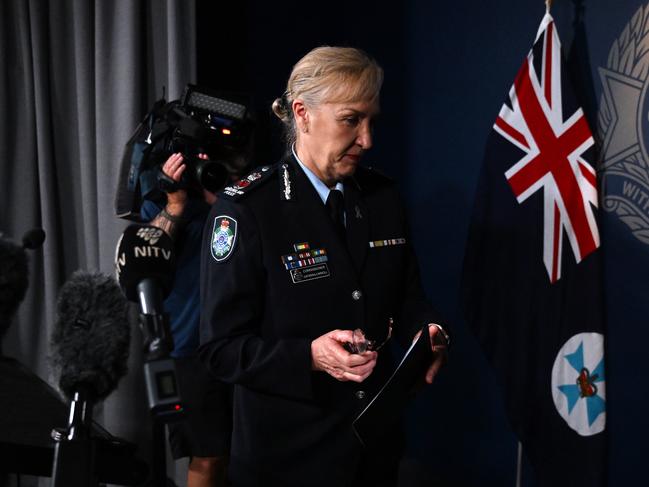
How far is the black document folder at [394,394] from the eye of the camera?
1111 millimetres

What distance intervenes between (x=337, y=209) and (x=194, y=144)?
58 centimetres

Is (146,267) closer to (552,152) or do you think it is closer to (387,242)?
(387,242)

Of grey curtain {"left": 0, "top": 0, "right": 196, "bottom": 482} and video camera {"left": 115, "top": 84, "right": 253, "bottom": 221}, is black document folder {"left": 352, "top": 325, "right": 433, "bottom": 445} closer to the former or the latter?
video camera {"left": 115, "top": 84, "right": 253, "bottom": 221}

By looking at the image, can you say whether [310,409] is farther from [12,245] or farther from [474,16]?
[474,16]

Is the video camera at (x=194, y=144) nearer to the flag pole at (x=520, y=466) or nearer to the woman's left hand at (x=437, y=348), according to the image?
the woman's left hand at (x=437, y=348)

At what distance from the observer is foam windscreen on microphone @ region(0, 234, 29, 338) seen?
902 millimetres

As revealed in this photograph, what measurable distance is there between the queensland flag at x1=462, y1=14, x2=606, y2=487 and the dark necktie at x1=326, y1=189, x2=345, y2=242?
2.92 ft

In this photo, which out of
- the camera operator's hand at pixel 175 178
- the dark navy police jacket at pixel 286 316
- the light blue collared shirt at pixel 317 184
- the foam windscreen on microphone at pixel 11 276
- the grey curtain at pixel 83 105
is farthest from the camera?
the grey curtain at pixel 83 105

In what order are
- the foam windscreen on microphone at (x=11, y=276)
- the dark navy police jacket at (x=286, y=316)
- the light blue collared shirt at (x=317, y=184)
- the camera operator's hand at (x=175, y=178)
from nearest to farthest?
the foam windscreen on microphone at (x=11, y=276) < the dark navy police jacket at (x=286, y=316) < the light blue collared shirt at (x=317, y=184) < the camera operator's hand at (x=175, y=178)

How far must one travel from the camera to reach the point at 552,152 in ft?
6.50

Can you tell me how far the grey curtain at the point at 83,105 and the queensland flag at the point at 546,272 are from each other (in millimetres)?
1194

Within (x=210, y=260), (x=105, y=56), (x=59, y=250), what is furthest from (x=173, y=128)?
(x=59, y=250)

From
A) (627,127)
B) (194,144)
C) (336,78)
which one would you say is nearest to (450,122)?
(627,127)

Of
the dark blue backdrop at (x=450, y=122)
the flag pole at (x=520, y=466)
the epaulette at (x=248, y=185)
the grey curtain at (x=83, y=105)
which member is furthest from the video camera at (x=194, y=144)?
the flag pole at (x=520, y=466)
